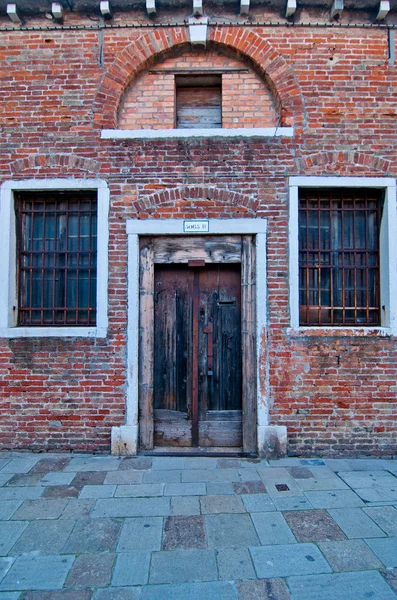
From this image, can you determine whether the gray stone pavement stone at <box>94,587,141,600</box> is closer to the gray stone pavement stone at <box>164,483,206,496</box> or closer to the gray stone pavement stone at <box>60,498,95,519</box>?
the gray stone pavement stone at <box>60,498,95,519</box>

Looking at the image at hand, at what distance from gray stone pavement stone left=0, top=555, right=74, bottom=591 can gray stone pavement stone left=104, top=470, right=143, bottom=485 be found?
1.23 meters

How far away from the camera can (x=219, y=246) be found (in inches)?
199

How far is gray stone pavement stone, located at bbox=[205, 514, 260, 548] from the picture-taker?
314 cm

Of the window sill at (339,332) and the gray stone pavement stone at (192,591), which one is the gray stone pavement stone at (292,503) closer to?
the gray stone pavement stone at (192,591)

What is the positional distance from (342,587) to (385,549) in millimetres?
644

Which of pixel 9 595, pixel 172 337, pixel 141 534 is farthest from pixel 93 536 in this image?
pixel 172 337

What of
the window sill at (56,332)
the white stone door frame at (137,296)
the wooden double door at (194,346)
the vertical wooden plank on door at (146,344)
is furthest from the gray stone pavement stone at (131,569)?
the window sill at (56,332)

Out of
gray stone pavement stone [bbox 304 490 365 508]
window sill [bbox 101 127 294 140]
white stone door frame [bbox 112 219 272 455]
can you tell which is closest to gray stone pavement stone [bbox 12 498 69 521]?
white stone door frame [bbox 112 219 272 455]

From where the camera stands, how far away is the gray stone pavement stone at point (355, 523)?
10.7 ft

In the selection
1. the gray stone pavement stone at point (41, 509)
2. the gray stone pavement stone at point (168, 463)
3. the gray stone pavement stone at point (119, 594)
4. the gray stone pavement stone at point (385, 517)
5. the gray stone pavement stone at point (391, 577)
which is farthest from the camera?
the gray stone pavement stone at point (168, 463)

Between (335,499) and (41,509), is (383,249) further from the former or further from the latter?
(41,509)

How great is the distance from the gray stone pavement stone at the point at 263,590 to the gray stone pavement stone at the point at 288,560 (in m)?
0.07

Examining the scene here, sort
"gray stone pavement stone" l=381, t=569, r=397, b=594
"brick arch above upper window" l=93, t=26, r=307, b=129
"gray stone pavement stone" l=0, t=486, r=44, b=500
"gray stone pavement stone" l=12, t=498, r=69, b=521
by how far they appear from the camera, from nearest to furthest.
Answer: "gray stone pavement stone" l=381, t=569, r=397, b=594 → "gray stone pavement stone" l=12, t=498, r=69, b=521 → "gray stone pavement stone" l=0, t=486, r=44, b=500 → "brick arch above upper window" l=93, t=26, r=307, b=129

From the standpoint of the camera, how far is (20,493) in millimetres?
3955
